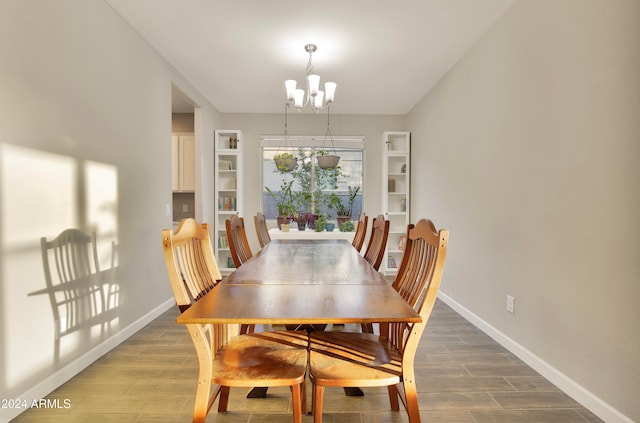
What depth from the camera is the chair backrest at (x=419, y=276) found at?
1381 mm

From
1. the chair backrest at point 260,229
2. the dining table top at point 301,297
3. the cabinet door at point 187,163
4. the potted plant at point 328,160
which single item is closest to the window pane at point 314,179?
the cabinet door at point 187,163

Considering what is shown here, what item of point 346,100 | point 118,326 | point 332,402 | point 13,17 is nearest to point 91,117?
point 13,17

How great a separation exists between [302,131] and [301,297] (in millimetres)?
4954

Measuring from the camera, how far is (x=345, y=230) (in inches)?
192

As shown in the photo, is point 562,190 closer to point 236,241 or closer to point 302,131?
point 236,241

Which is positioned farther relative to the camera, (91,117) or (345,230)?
(345,230)

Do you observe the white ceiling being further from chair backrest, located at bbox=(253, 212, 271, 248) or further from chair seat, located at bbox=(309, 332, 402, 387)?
chair seat, located at bbox=(309, 332, 402, 387)

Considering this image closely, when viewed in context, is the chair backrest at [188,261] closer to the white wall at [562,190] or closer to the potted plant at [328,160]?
the white wall at [562,190]

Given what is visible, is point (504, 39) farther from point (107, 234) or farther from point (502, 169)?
point (107, 234)

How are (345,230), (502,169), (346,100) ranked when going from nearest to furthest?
(502,169) < (345,230) < (346,100)

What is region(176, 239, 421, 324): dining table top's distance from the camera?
117 cm

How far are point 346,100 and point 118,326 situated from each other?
4.03 metres

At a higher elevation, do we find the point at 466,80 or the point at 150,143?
the point at 466,80

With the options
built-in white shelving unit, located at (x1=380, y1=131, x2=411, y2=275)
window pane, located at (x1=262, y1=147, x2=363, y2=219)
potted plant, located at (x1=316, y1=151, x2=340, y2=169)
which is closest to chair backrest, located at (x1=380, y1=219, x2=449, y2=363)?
potted plant, located at (x1=316, y1=151, x2=340, y2=169)
